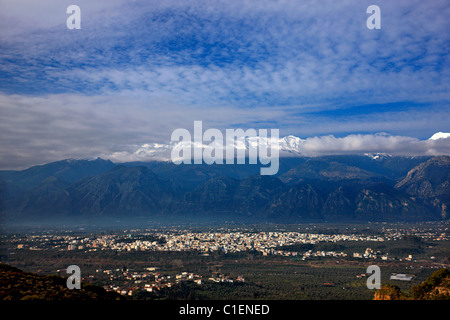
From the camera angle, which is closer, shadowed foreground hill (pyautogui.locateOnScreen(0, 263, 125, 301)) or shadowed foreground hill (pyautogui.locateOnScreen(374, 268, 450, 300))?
shadowed foreground hill (pyautogui.locateOnScreen(0, 263, 125, 301))

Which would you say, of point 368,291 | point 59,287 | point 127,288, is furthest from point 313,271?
point 59,287

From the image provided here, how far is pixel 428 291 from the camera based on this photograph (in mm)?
24375

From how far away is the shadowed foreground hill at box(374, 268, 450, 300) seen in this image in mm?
22509

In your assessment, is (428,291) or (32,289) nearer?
(32,289)

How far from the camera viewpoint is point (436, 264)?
2520 inches

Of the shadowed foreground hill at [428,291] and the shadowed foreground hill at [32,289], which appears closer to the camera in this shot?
the shadowed foreground hill at [32,289]

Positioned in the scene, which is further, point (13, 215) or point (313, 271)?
point (13, 215)

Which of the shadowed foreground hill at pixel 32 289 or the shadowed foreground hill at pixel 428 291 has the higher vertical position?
the shadowed foreground hill at pixel 32 289

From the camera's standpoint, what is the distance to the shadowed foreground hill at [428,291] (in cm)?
2251

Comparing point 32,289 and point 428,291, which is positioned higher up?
point 32,289

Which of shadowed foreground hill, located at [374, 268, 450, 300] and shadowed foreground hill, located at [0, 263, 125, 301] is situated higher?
shadowed foreground hill, located at [0, 263, 125, 301]
